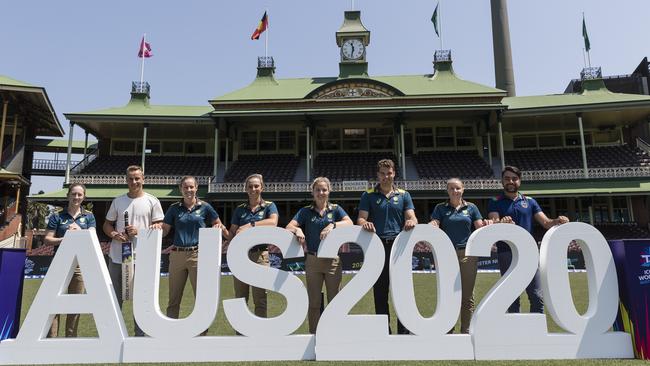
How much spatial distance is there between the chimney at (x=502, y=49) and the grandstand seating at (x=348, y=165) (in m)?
15.4

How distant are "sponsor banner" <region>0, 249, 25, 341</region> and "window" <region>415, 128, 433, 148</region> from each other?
2231 cm

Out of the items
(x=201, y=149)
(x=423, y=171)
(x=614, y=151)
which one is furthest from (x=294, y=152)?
(x=614, y=151)

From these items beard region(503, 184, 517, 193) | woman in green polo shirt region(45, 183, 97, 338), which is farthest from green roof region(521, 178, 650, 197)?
woman in green polo shirt region(45, 183, 97, 338)

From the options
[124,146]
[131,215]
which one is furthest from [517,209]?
[124,146]

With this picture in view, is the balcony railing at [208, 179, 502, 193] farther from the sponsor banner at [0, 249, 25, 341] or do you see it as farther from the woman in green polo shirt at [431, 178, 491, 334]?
the sponsor banner at [0, 249, 25, 341]

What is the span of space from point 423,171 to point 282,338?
19.0 metres

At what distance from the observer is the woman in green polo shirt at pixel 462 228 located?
4004 mm

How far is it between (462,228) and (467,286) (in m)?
0.61

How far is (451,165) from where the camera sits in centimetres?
2195

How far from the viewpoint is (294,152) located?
80.0ft

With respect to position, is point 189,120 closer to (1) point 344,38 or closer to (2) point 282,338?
(1) point 344,38

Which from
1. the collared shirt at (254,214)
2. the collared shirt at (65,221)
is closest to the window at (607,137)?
the collared shirt at (254,214)

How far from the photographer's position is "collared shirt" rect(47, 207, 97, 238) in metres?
4.17

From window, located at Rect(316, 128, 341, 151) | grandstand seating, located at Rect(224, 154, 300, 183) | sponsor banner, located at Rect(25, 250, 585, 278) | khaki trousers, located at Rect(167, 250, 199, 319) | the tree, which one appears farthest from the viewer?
the tree
